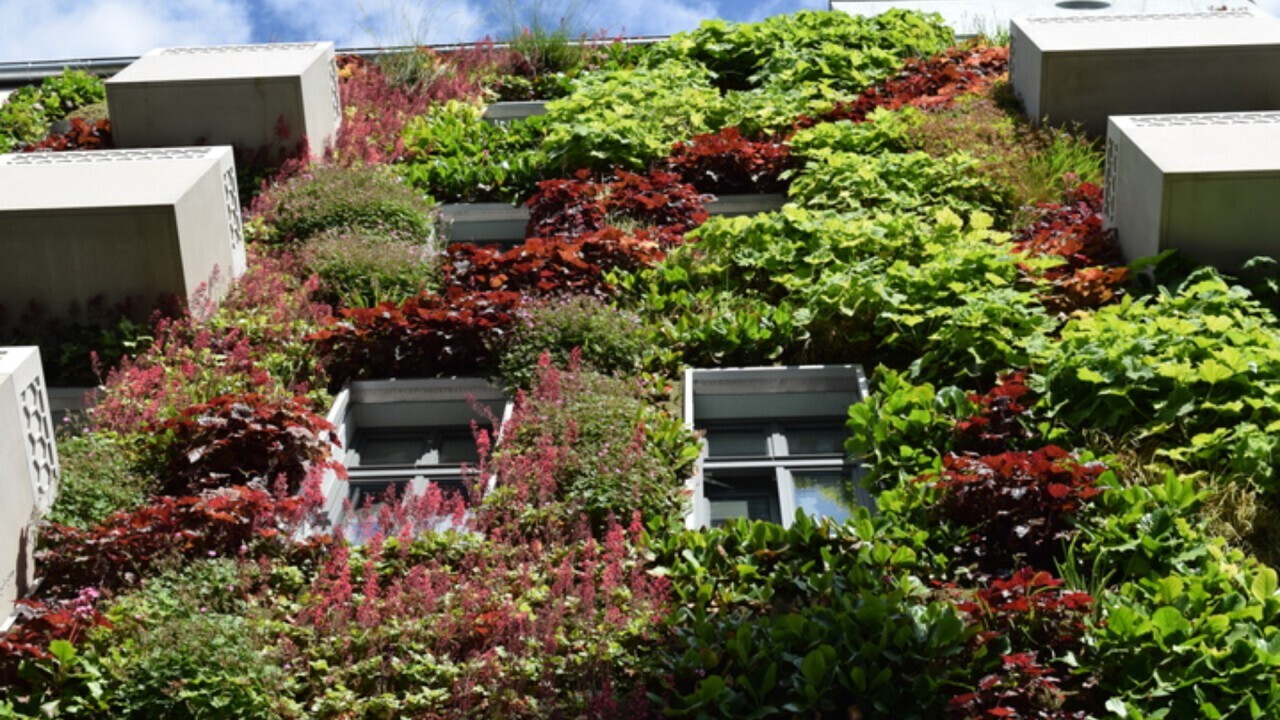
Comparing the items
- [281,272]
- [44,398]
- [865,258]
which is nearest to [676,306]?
[865,258]

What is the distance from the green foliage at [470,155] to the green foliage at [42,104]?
9.94 feet

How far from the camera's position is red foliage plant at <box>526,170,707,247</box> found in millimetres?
9883

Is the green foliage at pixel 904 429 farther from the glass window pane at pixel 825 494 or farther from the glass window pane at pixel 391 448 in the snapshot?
the glass window pane at pixel 391 448

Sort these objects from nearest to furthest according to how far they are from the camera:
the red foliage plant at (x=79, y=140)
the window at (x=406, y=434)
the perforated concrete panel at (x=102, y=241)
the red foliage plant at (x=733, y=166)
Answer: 1. the window at (x=406, y=434)
2. the perforated concrete panel at (x=102, y=241)
3. the red foliage plant at (x=733, y=166)
4. the red foliage plant at (x=79, y=140)

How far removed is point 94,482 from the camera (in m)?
6.88

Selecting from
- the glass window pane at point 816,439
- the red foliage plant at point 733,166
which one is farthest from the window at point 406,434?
the red foliage plant at point 733,166

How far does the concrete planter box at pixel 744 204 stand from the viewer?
34.4 ft

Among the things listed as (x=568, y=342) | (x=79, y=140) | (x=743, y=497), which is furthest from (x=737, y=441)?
(x=79, y=140)

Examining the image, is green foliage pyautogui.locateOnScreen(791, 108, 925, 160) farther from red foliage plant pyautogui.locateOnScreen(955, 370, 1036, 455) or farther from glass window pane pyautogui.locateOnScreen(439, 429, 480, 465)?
red foliage plant pyautogui.locateOnScreen(955, 370, 1036, 455)

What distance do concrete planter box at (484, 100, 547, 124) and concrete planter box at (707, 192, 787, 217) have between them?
3297mm

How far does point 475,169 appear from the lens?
436 inches

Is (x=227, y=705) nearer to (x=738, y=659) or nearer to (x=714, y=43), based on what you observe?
(x=738, y=659)

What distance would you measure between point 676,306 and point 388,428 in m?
1.74

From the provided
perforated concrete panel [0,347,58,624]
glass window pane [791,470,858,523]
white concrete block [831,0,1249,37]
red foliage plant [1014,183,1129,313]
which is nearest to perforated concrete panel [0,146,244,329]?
perforated concrete panel [0,347,58,624]
